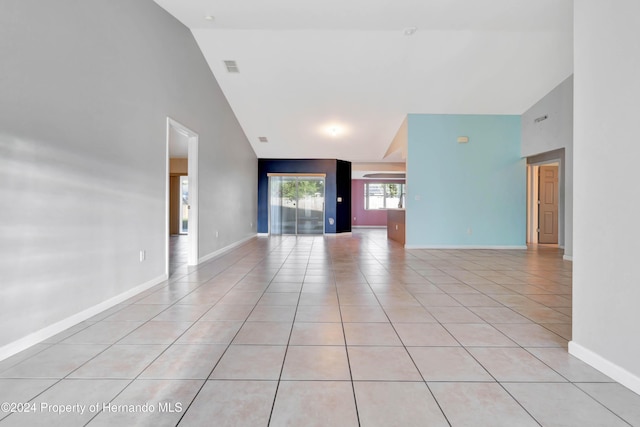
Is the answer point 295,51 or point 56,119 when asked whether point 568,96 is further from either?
point 56,119

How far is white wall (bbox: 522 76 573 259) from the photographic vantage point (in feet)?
18.5

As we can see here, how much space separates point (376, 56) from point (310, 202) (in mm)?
5756

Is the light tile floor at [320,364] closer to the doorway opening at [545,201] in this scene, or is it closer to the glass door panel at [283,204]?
the doorway opening at [545,201]

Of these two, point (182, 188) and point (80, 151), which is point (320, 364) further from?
point (182, 188)

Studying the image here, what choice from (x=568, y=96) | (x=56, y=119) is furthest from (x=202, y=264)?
(x=568, y=96)

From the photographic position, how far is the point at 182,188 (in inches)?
429

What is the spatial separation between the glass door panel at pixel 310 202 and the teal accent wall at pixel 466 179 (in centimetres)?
387

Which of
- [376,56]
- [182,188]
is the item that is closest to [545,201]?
[376,56]

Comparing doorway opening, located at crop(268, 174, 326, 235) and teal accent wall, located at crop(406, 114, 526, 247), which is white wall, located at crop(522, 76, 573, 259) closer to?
teal accent wall, located at crop(406, 114, 526, 247)

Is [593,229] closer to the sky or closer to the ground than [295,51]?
closer to the ground

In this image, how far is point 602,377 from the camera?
5.66 feet

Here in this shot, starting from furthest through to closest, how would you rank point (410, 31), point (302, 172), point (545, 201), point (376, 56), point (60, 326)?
point (302, 172) → point (545, 201) → point (376, 56) → point (410, 31) → point (60, 326)

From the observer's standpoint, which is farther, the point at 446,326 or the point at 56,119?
the point at 446,326

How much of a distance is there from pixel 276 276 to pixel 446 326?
235 cm
